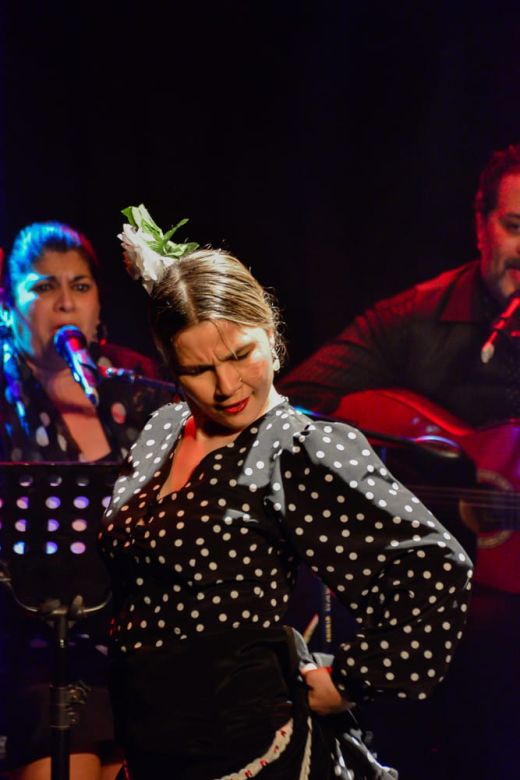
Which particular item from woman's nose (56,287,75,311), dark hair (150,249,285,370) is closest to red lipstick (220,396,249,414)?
dark hair (150,249,285,370)

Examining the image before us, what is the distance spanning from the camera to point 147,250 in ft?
5.49

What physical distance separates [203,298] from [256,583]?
1.42 feet

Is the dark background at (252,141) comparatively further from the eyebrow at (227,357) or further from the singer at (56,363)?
the eyebrow at (227,357)

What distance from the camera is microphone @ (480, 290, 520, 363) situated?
3828 mm

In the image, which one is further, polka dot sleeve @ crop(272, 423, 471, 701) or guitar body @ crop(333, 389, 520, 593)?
guitar body @ crop(333, 389, 520, 593)

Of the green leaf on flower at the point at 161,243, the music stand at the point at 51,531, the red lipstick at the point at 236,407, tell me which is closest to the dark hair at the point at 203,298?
the red lipstick at the point at 236,407

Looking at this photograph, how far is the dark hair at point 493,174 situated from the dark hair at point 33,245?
5.71 feet

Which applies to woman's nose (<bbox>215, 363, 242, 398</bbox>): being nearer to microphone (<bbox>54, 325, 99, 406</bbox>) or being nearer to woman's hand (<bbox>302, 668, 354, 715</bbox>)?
woman's hand (<bbox>302, 668, 354, 715</bbox>)

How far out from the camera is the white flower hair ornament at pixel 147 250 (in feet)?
5.41

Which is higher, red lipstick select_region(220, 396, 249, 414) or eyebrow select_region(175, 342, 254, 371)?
eyebrow select_region(175, 342, 254, 371)

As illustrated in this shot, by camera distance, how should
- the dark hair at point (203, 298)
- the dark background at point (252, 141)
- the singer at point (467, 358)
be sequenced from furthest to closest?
1. the dark background at point (252, 141)
2. the singer at point (467, 358)
3. the dark hair at point (203, 298)

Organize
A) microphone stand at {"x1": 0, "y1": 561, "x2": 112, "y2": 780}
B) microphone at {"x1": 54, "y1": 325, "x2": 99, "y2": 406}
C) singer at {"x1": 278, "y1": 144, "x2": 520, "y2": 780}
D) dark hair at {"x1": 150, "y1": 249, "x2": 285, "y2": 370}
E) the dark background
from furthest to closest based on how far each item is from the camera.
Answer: microphone at {"x1": 54, "y1": 325, "x2": 99, "y2": 406}, the dark background, singer at {"x1": 278, "y1": 144, "x2": 520, "y2": 780}, microphone stand at {"x1": 0, "y1": 561, "x2": 112, "y2": 780}, dark hair at {"x1": 150, "y1": 249, "x2": 285, "y2": 370}

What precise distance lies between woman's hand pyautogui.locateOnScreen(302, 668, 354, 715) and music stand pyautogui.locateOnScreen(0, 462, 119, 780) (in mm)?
547

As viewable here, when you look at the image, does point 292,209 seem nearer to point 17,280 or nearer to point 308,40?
point 308,40
